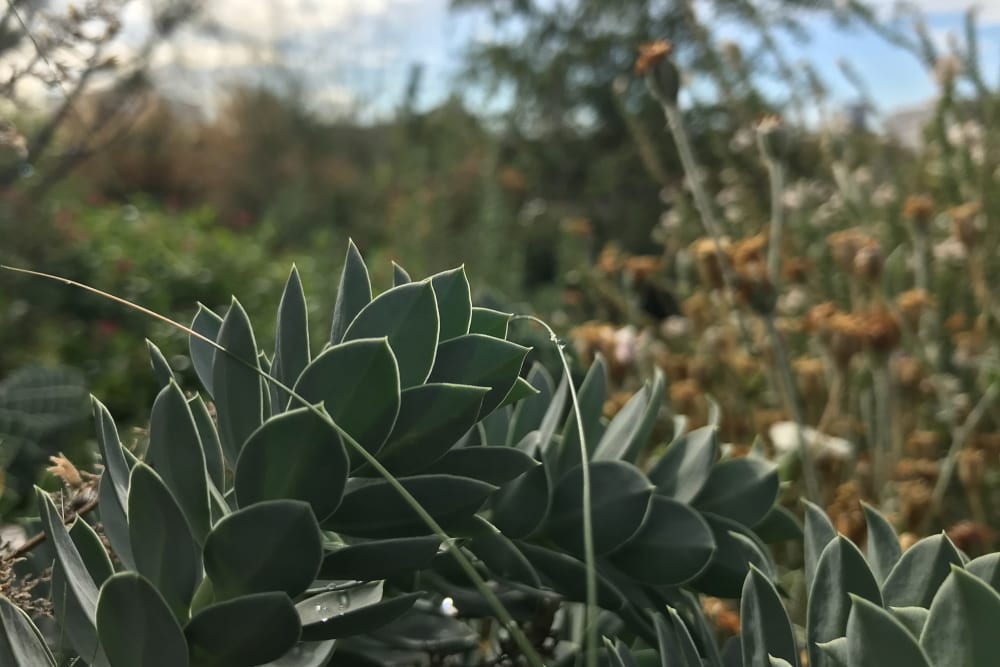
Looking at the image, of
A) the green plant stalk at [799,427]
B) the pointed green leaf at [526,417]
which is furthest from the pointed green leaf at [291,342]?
the green plant stalk at [799,427]

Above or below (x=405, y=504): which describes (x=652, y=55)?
above

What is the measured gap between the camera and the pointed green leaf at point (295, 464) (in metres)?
0.21

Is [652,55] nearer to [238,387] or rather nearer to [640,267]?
[640,267]

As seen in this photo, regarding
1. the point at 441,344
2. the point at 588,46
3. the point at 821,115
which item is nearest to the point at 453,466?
the point at 441,344

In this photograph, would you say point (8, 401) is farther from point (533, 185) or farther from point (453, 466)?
point (533, 185)

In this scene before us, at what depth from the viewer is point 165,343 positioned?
1.17 meters

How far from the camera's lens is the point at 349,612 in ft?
0.76

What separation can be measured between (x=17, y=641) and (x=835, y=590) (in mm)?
207

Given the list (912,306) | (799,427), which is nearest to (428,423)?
(799,427)

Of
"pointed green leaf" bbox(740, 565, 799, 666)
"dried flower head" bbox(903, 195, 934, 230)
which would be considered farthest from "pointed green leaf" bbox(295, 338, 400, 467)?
"dried flower head" bbox(903, 195, 934, 230)

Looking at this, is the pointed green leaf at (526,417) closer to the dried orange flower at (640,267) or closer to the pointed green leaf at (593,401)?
the pointed green leaf at (593,401)

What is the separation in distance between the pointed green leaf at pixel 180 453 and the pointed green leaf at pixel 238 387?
0.02 meters

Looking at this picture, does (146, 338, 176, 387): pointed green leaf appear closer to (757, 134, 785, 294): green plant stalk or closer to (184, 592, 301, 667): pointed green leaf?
(184, 592, 301, 667): pointed green leaf

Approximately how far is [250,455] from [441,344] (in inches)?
2.4
